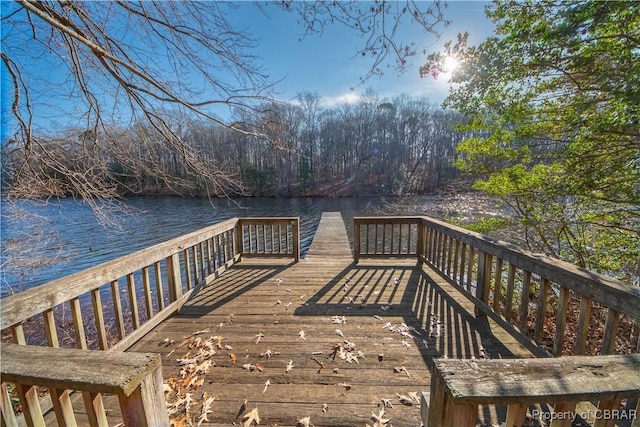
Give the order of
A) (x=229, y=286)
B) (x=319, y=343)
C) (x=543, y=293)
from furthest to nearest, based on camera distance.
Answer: (x=229, y=286) < (x=319, y=343) < (x=543, y=293)

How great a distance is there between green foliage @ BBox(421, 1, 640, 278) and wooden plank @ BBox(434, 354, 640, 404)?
3083 millimetres

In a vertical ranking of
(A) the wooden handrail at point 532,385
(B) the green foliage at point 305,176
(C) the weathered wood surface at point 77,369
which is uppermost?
(B) the green foliage at point 305,176

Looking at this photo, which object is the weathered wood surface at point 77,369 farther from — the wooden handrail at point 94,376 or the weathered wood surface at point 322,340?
the weathered wood surface at point 322,340

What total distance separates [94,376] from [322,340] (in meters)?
1.98

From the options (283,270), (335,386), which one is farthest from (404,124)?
(335,386)

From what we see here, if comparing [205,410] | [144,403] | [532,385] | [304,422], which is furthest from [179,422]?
[532,385]

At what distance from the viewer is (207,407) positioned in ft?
5.70

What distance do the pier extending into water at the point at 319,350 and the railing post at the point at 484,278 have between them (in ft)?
0.05

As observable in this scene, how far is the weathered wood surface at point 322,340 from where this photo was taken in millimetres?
1792

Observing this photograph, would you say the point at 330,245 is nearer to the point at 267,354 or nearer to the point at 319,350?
the point at 319,350

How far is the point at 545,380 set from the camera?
0.77 m

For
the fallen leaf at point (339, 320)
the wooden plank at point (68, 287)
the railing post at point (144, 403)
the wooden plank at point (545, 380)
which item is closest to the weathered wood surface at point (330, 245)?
the fallen leaf at point (339, 320)

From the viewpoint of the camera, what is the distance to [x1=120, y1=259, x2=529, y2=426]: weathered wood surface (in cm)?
179

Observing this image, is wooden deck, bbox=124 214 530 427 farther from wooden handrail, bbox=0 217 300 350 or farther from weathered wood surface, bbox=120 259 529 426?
wooden handrail, bbox=0 217 300 350
